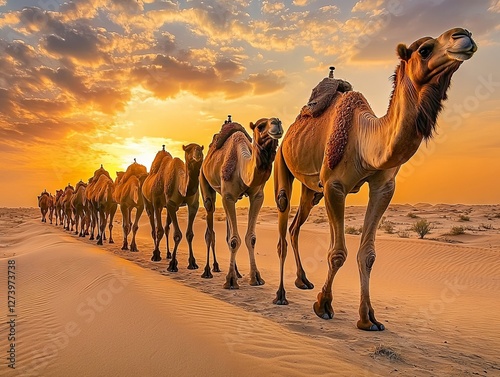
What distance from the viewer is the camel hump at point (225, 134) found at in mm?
9266

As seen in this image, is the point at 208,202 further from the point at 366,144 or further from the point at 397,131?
the point at 397,131

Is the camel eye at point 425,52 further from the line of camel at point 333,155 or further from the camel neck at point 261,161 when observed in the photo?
the camel neck at point 261,161

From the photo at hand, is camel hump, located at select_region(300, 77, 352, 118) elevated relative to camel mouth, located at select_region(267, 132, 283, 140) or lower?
elevated

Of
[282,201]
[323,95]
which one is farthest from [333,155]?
[282,201]

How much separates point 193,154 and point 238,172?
2315 millimetres

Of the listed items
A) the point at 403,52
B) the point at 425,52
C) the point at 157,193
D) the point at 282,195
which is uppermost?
the point at 403,52

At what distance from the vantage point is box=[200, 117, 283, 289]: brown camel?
638 cm

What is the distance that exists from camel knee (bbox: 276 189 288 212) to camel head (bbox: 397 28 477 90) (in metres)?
3.53

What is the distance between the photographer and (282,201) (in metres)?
7.03

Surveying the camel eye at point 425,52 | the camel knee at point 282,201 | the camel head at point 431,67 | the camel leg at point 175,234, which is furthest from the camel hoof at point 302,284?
the camel eye at point 425,52

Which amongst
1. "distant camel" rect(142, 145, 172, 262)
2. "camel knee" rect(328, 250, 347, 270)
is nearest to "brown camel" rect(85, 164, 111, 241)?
"distant camel" rect(142, 145, 172, 262)

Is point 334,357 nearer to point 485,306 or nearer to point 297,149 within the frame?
point 297,149

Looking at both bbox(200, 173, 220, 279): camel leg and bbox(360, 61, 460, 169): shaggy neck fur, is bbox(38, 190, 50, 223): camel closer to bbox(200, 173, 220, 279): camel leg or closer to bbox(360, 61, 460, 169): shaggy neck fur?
bbox(200, 173, 220, 279): camel leg

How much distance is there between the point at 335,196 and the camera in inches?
203
